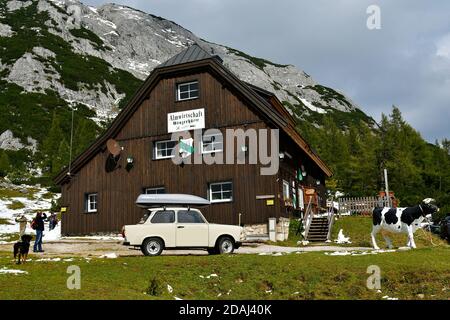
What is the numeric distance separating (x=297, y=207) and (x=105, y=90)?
4136 inches

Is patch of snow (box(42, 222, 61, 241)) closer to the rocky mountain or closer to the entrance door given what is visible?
the entrance door

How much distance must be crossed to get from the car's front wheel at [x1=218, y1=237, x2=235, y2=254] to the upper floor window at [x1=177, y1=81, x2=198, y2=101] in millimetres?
13460

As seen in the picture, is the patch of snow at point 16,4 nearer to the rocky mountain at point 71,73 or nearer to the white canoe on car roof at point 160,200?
the rocky mountain at point 71,73

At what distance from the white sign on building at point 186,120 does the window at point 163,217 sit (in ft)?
38.6

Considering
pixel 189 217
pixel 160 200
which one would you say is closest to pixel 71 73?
pixel 160 200

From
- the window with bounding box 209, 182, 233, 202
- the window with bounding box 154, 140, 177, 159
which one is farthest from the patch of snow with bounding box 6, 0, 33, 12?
the window with bounding box 209, 182, 233, 202

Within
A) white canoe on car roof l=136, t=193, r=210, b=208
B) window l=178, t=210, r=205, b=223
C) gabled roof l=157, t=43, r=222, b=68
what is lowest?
window l=178, t=210, r=205, b=223

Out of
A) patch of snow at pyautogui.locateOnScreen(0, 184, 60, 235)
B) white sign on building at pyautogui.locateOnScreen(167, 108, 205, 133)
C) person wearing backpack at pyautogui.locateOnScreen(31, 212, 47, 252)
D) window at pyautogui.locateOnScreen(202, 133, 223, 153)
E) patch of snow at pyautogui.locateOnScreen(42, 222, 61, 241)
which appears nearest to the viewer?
person wearing backpack at pyautogui.locateOnScreen(31, 212, 47, 252)

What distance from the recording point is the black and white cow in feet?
61.5

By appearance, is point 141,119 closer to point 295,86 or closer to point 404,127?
point 404,127

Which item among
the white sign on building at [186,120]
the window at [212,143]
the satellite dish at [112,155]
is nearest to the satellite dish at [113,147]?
the satellite dish at [112,155]

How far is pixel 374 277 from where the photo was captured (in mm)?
14422
